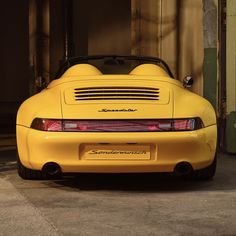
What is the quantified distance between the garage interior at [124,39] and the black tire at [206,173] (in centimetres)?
196

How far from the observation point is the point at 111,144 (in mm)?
5578

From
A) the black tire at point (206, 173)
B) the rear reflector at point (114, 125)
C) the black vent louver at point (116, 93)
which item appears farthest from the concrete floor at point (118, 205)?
the black vent louver at point (116, 93)

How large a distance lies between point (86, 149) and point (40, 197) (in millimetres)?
566

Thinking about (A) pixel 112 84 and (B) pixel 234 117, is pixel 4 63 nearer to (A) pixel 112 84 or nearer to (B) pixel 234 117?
(B) pixel 234 117

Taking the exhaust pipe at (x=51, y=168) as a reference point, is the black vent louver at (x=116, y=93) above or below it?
above

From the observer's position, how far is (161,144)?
5574 mm

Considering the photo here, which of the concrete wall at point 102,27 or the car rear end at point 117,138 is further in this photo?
the concrete wall at point 102,27

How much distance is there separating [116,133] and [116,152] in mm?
167

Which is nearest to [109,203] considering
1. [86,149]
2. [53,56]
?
[86,149]

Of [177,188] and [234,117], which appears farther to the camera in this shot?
[234,117]

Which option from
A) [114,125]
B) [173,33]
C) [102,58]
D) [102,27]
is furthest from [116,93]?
[102,27]

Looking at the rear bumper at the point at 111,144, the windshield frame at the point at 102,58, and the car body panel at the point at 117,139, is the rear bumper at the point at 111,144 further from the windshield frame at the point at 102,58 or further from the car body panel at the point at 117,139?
the windshield frame at the point at 102,58

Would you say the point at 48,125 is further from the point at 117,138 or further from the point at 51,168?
the point at 117,138

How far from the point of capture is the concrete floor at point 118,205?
177 inches
